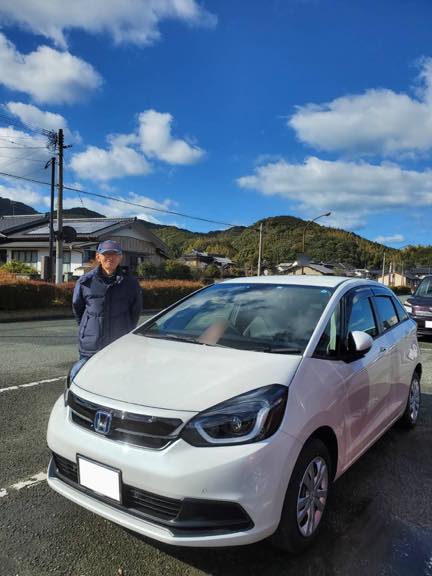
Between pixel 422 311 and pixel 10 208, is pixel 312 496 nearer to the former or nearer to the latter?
pixel 422 311

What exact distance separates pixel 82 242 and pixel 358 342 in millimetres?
28965

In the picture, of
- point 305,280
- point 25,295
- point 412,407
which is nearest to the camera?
point 305,280

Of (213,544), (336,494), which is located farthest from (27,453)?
(336,494)

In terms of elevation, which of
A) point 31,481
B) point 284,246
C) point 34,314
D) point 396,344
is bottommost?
point 34,314

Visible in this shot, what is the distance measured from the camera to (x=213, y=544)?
1.93 meters

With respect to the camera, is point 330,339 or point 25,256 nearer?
point 330,339

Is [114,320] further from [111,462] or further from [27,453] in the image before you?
[111,462]

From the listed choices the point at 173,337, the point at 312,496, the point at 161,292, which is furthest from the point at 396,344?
the point at 161,292

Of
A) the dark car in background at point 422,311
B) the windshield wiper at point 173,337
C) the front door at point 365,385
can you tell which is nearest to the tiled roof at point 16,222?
the dark car in background at point 422,311

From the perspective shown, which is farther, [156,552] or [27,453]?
[27,453]

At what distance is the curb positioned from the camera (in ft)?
45.9

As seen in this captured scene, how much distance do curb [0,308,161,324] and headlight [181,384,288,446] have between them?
12914 mm

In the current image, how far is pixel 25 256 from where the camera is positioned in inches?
1268

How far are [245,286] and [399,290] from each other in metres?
63.9
